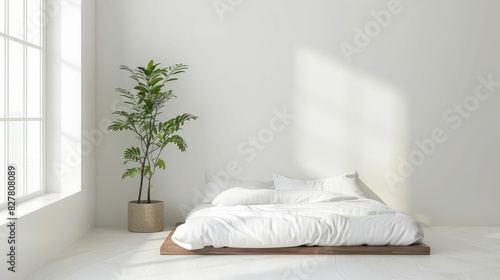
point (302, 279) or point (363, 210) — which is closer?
point (302, 279)

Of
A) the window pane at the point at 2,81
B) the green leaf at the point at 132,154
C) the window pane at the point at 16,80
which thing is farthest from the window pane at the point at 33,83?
the green leaf at the point at 132,154

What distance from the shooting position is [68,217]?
5.16 meters

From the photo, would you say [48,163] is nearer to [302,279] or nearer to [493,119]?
[302,279]

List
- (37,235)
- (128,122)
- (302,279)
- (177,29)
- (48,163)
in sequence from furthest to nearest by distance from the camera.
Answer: (177,29), (128,122), (48,163), (37,235), (302,279)

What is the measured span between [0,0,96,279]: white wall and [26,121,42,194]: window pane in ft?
0.86

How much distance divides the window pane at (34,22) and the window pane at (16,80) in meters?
0.27

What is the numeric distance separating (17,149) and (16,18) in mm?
923

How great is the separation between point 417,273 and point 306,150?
2.28 m

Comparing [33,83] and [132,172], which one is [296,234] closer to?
[132,172]

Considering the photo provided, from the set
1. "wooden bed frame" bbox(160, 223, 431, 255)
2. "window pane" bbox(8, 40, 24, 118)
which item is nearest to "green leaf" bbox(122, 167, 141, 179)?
"wooden bed frame" bbox(160, 223, 431, 255)

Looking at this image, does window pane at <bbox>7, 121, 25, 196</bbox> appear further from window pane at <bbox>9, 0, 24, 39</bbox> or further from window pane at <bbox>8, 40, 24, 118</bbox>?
window pane at <bbox>9, 0, 24, 39</bbox>

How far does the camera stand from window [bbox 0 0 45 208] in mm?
4359

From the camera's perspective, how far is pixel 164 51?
625 cm

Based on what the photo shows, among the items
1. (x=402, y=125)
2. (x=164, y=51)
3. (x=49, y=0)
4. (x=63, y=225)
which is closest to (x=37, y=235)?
(x=63, y=225)
